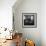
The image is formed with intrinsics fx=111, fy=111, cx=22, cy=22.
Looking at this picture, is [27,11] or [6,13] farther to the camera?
[27,11]

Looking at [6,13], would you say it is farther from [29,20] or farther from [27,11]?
[29,20]

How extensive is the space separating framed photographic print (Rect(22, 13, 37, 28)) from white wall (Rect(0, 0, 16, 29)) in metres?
1.42

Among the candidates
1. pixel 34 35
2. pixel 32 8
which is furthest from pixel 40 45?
pixel 32 8

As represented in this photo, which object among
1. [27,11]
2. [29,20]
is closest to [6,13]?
[27,11]

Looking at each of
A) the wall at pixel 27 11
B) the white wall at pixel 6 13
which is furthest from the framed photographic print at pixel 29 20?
the white wall at pixel 6 13

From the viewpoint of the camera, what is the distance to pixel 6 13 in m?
4.43

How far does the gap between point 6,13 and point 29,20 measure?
1.70m

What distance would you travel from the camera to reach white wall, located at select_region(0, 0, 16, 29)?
434 cm

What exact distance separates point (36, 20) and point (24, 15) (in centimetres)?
68

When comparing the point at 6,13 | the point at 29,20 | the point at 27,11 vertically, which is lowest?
the point at 29,20

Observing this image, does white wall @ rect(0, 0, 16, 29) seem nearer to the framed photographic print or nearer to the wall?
the wall

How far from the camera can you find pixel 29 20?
5.79 meters

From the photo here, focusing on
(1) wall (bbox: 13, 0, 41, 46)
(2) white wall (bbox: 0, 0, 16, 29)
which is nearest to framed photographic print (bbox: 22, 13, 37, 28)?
(1) wall (bbox: 13, 0, 41, 46)

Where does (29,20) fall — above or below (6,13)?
below
